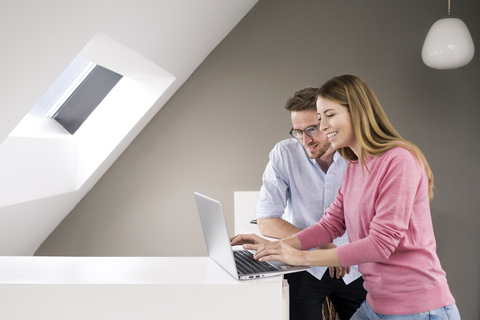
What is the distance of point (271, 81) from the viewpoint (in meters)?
3.64

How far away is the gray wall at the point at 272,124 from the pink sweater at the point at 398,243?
7.13ft

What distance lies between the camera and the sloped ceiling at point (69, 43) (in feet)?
5.39

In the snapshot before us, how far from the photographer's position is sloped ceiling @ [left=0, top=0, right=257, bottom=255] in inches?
64.6

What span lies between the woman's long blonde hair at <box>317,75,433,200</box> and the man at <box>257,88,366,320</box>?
0.52 metres

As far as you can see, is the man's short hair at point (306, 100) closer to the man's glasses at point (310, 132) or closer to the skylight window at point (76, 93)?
the man's glasses at point (310, 132)

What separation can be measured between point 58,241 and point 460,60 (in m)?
3.00

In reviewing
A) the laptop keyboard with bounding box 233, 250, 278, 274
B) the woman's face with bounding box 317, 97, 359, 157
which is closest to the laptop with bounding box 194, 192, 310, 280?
the laptop keyboard with bounding box 233, 250, 278, 274

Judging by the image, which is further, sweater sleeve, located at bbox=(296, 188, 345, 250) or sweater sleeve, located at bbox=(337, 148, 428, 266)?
sweater sleeve, located at bbox=(296, 188, 345, 250)

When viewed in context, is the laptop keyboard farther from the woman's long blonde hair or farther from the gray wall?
the gray wall

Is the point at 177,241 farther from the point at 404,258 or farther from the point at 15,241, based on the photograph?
the point at 404,258

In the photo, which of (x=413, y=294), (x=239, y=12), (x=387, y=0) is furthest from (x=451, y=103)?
(x=413, y=294)

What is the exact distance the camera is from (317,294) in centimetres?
199

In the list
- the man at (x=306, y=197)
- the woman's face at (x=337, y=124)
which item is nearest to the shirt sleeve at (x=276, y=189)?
the man at (x=306, y=197)

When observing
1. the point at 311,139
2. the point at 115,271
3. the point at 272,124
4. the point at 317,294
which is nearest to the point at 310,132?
the point at 311,139
